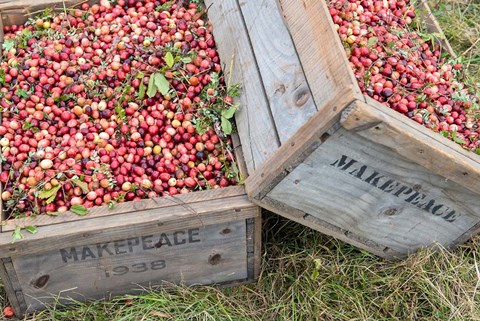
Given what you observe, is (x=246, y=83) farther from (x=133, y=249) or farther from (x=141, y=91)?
(x=133, y=249)

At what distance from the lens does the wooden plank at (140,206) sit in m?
2.95

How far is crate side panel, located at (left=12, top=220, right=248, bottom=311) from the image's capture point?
3.11m

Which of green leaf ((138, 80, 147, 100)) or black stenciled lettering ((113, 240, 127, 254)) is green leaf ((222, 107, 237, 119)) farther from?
black stenciled lettering ((113, 240, 127, 254))

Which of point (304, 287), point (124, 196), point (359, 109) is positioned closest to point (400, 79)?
point (359, 109)

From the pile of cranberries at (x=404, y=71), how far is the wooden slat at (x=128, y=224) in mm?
922

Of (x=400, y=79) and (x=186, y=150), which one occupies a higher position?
(x=400, y=79)

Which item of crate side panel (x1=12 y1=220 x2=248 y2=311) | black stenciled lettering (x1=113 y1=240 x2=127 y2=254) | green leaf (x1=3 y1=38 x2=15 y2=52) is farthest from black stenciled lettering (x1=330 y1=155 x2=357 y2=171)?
green leaf (x1=3 y1=38 x2=15 y2=52)

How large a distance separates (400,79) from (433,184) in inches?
30.2

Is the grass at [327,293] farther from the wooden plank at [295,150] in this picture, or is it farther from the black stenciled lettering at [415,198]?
the wooden plank at [295,150]

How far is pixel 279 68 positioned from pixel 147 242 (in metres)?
1.09

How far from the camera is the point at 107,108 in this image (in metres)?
3.56

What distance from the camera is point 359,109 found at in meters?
2.44

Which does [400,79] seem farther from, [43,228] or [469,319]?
[43,228]

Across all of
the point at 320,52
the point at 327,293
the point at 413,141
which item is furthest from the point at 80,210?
the point at 413,141
